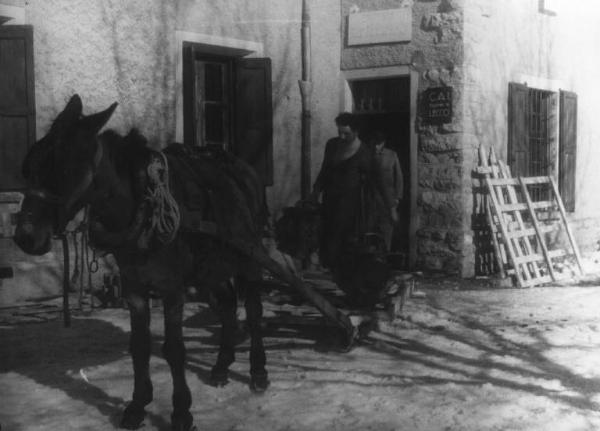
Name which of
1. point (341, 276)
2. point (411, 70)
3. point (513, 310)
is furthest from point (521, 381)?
point (411, 70)

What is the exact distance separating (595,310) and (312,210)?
292 cm

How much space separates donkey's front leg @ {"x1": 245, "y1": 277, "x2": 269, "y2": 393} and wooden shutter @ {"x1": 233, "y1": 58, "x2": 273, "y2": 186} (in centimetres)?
499

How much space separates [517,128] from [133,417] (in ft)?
27.0

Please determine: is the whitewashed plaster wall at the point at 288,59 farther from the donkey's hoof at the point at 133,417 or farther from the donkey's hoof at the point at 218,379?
the donkey's hoof at the point at 133,417

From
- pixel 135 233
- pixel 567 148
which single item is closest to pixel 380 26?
Result: pixel 567 148

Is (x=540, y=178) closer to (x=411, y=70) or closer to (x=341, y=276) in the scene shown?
(x=411, y=70)

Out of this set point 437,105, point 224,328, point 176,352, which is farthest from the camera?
point 437,105

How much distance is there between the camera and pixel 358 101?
38.4 ft

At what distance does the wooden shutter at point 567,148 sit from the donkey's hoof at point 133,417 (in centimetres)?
954

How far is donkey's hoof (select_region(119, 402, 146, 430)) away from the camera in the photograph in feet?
14.5

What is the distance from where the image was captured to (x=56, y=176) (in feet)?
12.5

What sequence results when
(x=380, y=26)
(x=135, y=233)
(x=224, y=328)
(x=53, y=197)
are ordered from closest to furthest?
1. (x=53, y=197)
2. (x=135, y=233)
3. (x=224, y=328)
4. (x=380, y=26)

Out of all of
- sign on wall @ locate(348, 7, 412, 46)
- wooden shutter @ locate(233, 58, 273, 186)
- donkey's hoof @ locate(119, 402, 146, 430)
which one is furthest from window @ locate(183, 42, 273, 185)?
donkey's hoof @ locate(119, 402, 146, 430)

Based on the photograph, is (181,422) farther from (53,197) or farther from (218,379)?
(53,197)
